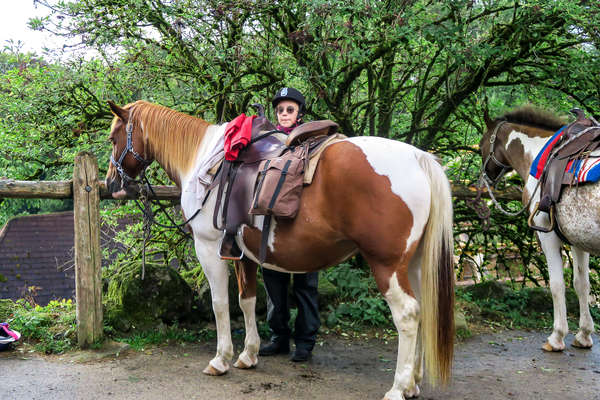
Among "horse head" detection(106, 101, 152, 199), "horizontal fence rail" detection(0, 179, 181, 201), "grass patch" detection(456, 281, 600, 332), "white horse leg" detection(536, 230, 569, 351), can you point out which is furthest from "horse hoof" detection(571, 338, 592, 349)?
"horizontal fence rail" detection(0, 179, 181, 201)

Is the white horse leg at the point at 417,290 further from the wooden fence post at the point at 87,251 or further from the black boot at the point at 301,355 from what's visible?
the wooden fence post at the point at 87,251

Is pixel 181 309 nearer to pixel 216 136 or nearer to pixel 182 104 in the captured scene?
pixel 216 136

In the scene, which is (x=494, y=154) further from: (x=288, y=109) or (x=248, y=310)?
(x=248, y=310)

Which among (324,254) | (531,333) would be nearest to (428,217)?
(324,254)

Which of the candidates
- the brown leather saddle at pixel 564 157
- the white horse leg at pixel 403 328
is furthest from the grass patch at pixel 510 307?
the white horse leg at pixel 403 328

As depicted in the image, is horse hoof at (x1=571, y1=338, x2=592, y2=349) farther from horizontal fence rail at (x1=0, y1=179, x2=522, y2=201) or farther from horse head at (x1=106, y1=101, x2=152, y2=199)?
horse head at (x1=106, y1=101, x2=152, y2=199)

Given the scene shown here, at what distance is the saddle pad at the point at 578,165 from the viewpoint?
11.3 feet

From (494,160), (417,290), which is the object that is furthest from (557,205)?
(417,290)

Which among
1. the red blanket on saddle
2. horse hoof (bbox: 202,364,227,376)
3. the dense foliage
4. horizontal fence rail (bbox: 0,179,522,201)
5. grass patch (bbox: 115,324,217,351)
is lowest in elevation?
grass patch (bbox: 115,324,217,351)

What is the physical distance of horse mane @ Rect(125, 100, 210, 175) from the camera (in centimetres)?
362

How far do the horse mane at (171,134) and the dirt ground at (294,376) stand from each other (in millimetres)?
1517

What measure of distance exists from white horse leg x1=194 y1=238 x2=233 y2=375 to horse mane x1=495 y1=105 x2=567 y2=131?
326 cm

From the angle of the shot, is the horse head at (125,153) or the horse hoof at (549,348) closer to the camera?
the horse head at (125,153)

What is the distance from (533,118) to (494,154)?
495 millimetres
